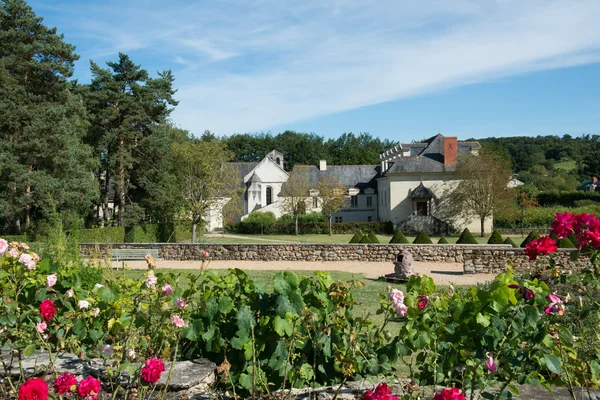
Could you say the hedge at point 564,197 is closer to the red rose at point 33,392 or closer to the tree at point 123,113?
the tree at point 123,113

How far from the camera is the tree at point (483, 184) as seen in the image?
113ft

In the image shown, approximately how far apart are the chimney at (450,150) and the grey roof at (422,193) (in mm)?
2735

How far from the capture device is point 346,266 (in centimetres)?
1802

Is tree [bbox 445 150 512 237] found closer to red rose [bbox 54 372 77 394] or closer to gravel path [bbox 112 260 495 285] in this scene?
gravel path [bbox 112 260 495 285]

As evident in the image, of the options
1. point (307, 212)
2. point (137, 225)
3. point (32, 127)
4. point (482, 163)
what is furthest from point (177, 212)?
point (482, 163)

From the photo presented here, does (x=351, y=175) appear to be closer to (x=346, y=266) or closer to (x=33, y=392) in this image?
(x=346, y=266)

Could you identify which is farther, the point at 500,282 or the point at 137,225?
the point at 137,225

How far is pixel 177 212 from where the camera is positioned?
31.0 m

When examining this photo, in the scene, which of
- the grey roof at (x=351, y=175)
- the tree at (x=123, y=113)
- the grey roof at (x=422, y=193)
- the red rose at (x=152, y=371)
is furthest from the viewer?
the grey roof at (x=351, y=175)

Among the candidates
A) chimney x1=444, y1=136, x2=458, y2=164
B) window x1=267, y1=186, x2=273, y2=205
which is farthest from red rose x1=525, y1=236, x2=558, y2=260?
window x1=267, y1=186, x2=273, y2=205

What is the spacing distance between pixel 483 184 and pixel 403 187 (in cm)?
682

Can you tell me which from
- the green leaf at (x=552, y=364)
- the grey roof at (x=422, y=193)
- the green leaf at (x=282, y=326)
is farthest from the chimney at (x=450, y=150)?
the green leaf at (x=552, y=364)

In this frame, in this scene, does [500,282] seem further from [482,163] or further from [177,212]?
[482,163]

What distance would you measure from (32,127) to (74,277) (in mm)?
20411
